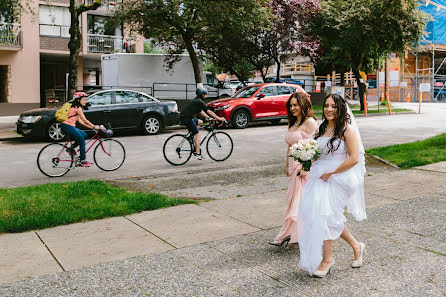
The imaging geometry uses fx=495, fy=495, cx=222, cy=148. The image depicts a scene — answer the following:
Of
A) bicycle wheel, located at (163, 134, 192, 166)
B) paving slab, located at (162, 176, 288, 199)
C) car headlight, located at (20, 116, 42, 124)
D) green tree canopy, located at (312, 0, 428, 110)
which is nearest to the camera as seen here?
paving slab, located at (162, 176, 288, 199)

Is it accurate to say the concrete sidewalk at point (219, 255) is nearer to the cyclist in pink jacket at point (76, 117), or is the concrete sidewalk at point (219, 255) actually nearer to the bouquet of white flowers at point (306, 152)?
the bouquet of white flowers at point (306, 152)

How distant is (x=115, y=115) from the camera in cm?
1741

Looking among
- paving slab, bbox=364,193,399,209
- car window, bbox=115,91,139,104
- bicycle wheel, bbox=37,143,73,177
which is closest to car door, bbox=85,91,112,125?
car window, bbox=115,91,139,104

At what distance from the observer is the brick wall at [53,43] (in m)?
30.3

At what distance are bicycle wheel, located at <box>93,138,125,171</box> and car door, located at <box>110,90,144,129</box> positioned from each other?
6.59m

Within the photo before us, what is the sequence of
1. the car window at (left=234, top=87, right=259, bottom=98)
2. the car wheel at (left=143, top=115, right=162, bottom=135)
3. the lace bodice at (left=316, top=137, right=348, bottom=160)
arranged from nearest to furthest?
the lace bodice at (left=316, top=137, right=348, bottom=160) → the car wheel at (left=143, top=115, right=162, bottom=135) → the car window at (left=234, top=87, right=259, bottom=98)

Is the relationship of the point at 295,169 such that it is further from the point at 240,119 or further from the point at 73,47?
the point at 73,47

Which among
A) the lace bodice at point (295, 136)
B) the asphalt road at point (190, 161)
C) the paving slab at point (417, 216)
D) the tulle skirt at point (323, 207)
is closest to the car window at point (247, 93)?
the asphalt road at point (190, 161)

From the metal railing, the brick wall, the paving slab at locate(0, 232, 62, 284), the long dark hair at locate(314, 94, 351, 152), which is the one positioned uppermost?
the metal railing

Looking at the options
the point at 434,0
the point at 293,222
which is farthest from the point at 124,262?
the point at 434,0

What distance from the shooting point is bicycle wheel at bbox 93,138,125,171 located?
35.4 ft

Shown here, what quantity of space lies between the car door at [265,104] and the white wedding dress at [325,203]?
1566 centimetres

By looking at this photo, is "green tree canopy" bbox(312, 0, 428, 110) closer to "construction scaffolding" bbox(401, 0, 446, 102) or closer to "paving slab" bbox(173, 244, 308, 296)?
"construction scaffolding" bbox(401, 0, 446, 102)

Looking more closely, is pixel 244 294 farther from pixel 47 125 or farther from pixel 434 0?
pixel 434 0
